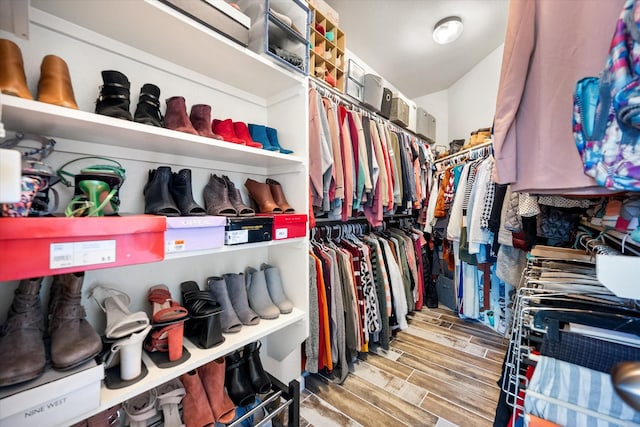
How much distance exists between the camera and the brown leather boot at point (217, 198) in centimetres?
94

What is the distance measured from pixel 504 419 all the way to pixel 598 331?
318 mm

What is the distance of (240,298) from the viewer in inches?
42.1

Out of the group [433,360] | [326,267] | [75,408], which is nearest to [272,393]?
[326,267]

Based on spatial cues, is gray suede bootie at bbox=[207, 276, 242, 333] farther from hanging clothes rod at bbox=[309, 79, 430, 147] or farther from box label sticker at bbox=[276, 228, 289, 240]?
hanging clothes rod at bbox=[309, 79, 430, 147]

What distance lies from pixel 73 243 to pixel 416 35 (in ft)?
8.85

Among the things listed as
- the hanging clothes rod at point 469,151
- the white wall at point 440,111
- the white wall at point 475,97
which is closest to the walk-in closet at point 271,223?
the hanging clothes rod at point 469,151

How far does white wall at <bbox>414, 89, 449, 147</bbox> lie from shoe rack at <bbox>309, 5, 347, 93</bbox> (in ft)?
6.47

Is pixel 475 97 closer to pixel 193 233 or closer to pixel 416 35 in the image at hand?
pixel 416 35

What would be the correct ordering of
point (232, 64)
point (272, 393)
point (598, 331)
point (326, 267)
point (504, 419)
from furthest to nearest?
point (326, 267) → point (272, 393) → point (232, 64) → point (504, 419) → point (598, 331)

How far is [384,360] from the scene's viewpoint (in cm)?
170

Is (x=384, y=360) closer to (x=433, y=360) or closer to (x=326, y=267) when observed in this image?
(x=433, y=360)

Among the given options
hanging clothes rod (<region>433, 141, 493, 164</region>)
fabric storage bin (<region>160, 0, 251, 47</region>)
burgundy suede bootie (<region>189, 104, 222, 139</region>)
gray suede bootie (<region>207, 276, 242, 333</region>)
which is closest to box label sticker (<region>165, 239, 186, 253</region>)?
gray suede bootie (<region>207, 276, 242, 333</region>)

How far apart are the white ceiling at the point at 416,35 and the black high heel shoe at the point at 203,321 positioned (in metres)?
2.18

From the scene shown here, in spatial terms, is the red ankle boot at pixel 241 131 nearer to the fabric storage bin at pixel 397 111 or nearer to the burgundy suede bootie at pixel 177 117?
the burgundy suede bootie at pixel 177 117
